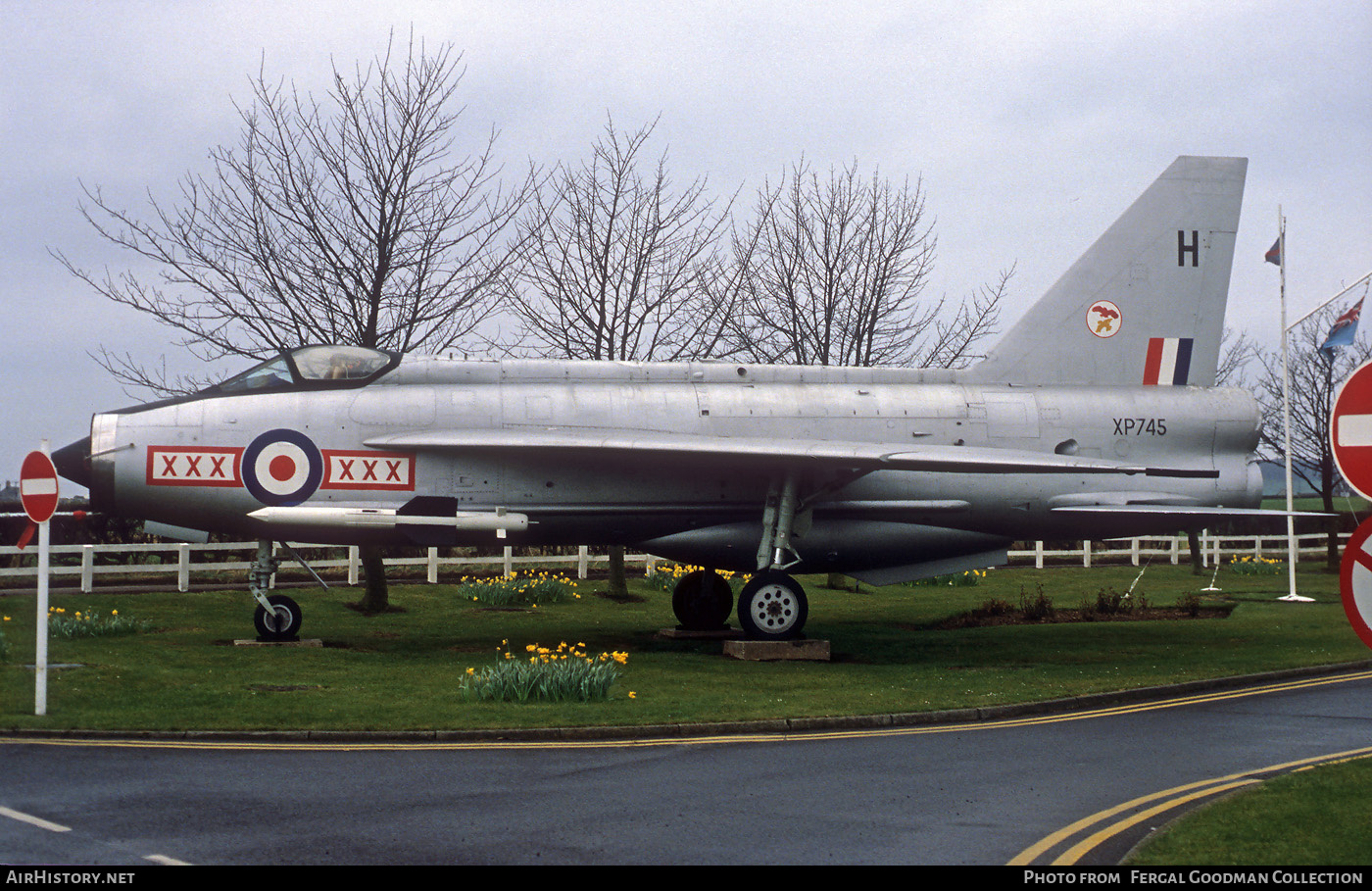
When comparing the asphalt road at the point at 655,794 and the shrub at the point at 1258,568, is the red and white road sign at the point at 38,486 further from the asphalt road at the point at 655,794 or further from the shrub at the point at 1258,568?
the shrub at the point at 1258,568

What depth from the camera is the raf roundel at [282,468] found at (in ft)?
57.0

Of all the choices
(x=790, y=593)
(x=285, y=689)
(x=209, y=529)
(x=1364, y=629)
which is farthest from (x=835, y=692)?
(x=209, y=529)

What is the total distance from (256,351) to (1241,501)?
18.0 meters

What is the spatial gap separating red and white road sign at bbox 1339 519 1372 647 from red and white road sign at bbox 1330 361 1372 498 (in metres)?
0.27

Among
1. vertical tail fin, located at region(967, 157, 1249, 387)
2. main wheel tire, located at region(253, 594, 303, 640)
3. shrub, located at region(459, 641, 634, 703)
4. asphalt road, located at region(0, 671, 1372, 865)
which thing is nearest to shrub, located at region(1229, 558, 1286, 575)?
vertical tail fin, located at region(967, 157, 1249, 387)

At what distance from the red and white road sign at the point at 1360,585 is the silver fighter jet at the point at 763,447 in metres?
9.76

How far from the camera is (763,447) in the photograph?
17.3 metres

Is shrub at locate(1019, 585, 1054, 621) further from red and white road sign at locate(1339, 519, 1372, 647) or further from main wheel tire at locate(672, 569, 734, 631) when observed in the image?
red and white road sign at locate(1339, 519, 1372, 647)

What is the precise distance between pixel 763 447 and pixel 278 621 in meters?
7.57

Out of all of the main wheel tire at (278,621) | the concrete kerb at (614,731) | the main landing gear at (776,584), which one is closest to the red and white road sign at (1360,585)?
the concrete kerb at (614,731)

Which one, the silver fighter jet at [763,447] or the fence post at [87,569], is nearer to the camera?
the silver fighter jet at [763,447]

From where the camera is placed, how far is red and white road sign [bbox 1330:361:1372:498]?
669 cm

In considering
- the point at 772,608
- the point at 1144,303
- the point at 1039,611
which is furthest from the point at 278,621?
the point at 1144,303
